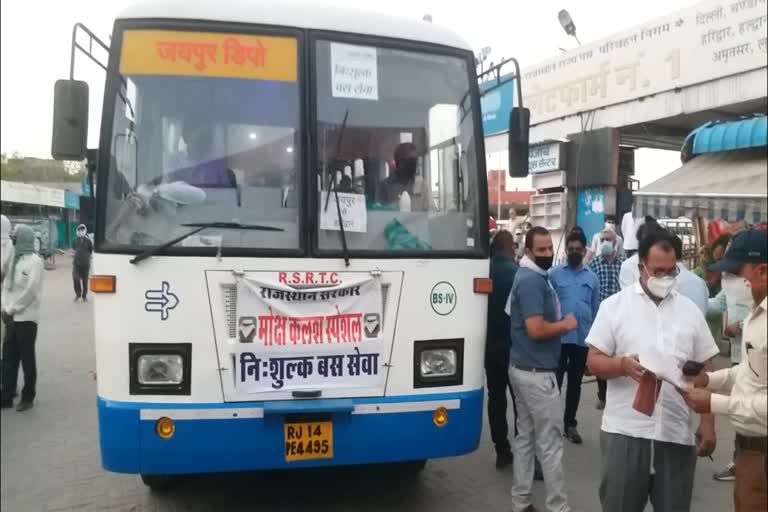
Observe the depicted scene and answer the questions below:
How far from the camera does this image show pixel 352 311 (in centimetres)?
371

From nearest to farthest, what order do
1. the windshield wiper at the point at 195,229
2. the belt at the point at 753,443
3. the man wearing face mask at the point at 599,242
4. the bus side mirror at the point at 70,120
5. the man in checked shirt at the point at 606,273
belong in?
1. the belt at the point at 753,443
2. the windshield wiper at the point at 195,229
3. the bus side mirror at the point at 70,120
4. the man in checked shirt at the point at 606,273
5. the man wearing face mask at the point at 599,242

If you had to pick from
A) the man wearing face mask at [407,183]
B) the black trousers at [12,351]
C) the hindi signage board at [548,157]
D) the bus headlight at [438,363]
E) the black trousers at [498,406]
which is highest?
the hindi signage board at [548,157]

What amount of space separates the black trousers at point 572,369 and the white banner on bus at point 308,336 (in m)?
2.61

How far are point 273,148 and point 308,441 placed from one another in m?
1.62

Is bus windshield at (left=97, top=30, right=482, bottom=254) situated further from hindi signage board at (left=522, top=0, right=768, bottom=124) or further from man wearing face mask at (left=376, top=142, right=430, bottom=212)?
hindi signage board at (left=522, top=0, right=768, bottom=124)

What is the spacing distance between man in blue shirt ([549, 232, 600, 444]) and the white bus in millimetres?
1878

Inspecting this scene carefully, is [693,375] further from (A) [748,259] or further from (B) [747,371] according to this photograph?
(A) [748,259]

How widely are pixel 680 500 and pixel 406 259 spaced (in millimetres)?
1810

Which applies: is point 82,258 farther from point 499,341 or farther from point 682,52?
point 499,341

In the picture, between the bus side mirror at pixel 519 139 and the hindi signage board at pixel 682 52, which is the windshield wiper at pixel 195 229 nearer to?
the bus side mirror at pixel 519 139

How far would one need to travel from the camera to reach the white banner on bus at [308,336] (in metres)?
3.57

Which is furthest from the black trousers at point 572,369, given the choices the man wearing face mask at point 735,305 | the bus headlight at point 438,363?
the bus headlight at point 438,363

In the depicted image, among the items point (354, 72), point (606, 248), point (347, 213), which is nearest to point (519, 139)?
point (354, 72)

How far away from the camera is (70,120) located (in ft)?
12.2
